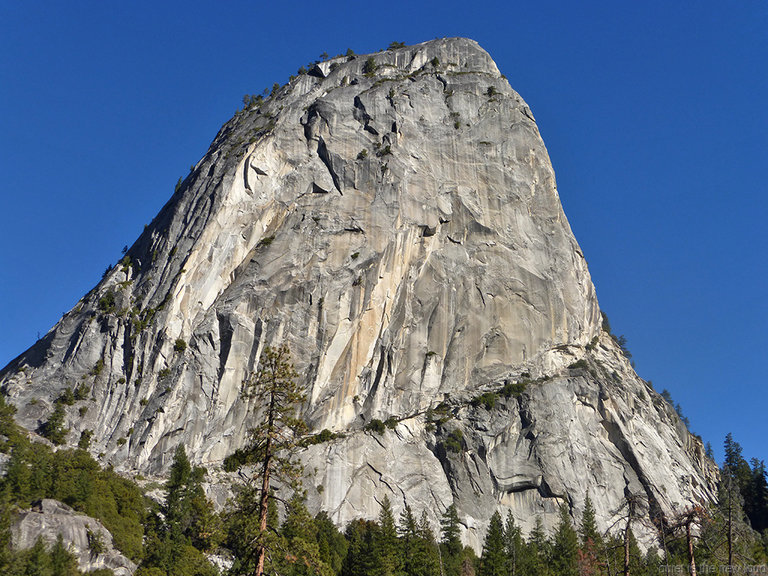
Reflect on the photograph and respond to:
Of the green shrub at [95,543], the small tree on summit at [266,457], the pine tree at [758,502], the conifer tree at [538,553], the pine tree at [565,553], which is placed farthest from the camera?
the pine tree at [758,502]

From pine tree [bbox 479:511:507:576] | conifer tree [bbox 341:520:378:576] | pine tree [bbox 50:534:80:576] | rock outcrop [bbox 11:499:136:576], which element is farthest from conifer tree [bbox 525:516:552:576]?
pine tree [bbox 50:534:80:576]

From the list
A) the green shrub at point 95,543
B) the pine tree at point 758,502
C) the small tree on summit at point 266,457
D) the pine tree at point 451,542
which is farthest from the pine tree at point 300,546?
the pine tree at point 758,502

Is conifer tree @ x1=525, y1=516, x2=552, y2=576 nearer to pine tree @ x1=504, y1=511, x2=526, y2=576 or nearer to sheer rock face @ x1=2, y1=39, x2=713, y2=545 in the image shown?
pine tree @ x1=504, y1=511, x2=526, y2=576

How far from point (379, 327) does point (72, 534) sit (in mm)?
40037

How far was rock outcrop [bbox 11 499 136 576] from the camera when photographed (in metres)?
48.2

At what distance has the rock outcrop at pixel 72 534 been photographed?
4825 centimetres

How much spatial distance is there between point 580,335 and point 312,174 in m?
38.8

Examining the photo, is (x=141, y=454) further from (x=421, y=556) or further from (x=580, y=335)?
(x=580, y=335)

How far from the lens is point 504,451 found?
263ft

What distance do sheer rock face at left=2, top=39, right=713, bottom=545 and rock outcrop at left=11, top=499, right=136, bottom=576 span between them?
16.4 m

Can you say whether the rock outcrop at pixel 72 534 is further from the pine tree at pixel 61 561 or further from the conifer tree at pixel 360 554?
the conifer tree at pixel 360 554

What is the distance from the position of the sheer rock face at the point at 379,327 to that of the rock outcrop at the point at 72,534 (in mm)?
16445

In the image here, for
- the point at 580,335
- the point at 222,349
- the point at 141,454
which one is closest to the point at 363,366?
the point at 222,349

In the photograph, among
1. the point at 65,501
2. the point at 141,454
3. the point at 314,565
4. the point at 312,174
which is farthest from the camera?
the point at 312,174
